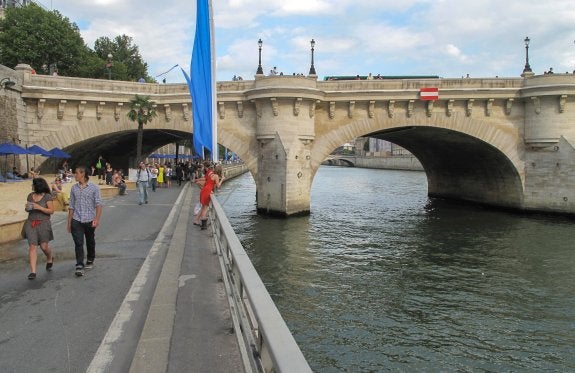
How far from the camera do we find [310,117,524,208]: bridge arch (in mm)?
27375

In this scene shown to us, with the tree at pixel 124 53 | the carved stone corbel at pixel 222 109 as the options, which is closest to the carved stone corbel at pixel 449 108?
the carved stone corbel at pixel 222 109

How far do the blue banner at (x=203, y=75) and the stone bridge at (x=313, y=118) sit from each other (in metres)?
12.5

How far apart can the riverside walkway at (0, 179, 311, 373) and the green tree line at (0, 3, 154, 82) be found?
143 feet

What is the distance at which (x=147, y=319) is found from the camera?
4.71 m

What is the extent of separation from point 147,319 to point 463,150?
31.6 meters

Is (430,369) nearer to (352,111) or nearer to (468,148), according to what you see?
(352,111)

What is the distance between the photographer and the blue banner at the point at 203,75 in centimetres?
1195

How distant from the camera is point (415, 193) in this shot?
144 feet

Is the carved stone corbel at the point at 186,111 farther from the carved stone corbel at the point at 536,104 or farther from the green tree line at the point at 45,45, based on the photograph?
the green tree line at the point at 45,45

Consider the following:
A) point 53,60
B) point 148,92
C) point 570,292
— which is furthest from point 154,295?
point 53,60

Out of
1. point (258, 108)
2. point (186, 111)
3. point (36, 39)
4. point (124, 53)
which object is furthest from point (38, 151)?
point (124, 53)

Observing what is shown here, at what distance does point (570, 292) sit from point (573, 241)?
8474 millimetres

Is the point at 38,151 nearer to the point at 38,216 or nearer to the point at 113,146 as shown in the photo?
the point at 113,146

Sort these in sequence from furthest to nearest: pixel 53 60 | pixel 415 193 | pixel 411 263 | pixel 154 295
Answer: pixel 53 60, pixel 415 193, pixel 411 263, pixel 154 295
